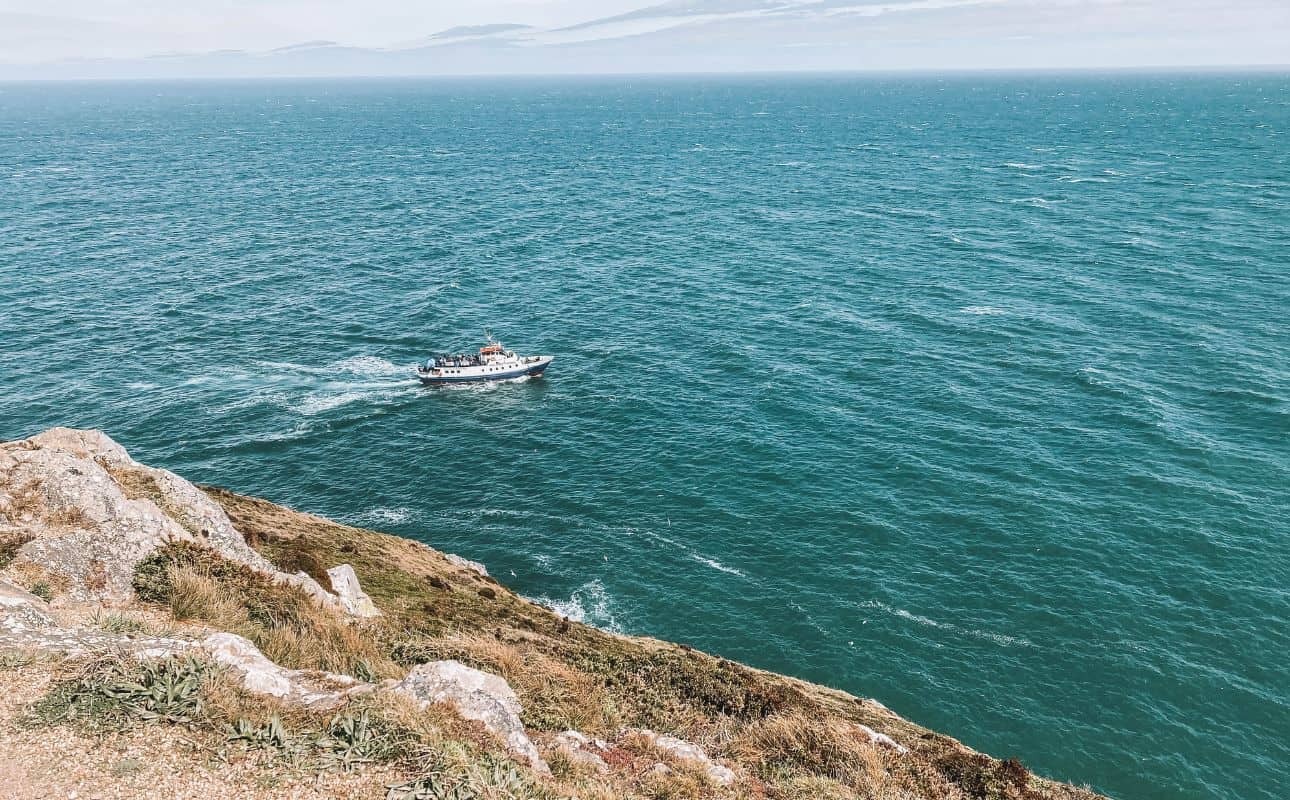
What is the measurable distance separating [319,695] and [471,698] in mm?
4175

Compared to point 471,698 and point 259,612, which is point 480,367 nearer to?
point 259,612

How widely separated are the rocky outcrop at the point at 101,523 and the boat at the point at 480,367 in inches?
2145

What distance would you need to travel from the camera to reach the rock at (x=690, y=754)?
2448 cm

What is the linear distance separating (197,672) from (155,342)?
4122 inches

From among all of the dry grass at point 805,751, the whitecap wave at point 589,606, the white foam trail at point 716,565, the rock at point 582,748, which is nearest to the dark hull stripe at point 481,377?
the whitecap wave at point 589,606

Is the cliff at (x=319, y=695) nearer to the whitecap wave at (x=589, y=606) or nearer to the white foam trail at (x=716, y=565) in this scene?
the whitecap wave at (x=589, y=606)

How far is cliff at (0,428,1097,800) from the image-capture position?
1814 cm

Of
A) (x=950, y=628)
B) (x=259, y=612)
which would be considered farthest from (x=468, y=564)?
(x=950, y=628)

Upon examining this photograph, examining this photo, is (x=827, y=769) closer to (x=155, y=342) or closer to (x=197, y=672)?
(x=197, y=672)

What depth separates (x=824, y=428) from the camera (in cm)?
8512

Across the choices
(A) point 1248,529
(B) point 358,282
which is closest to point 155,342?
(B) point 358,282

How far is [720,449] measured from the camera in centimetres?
8250

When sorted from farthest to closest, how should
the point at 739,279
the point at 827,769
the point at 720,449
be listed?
1. the point at 739,279
2. the point at 720,449
3. the point at 827,769

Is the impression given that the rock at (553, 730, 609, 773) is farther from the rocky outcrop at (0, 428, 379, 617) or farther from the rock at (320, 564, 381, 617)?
the rock at (320, 564, 381, 617)
